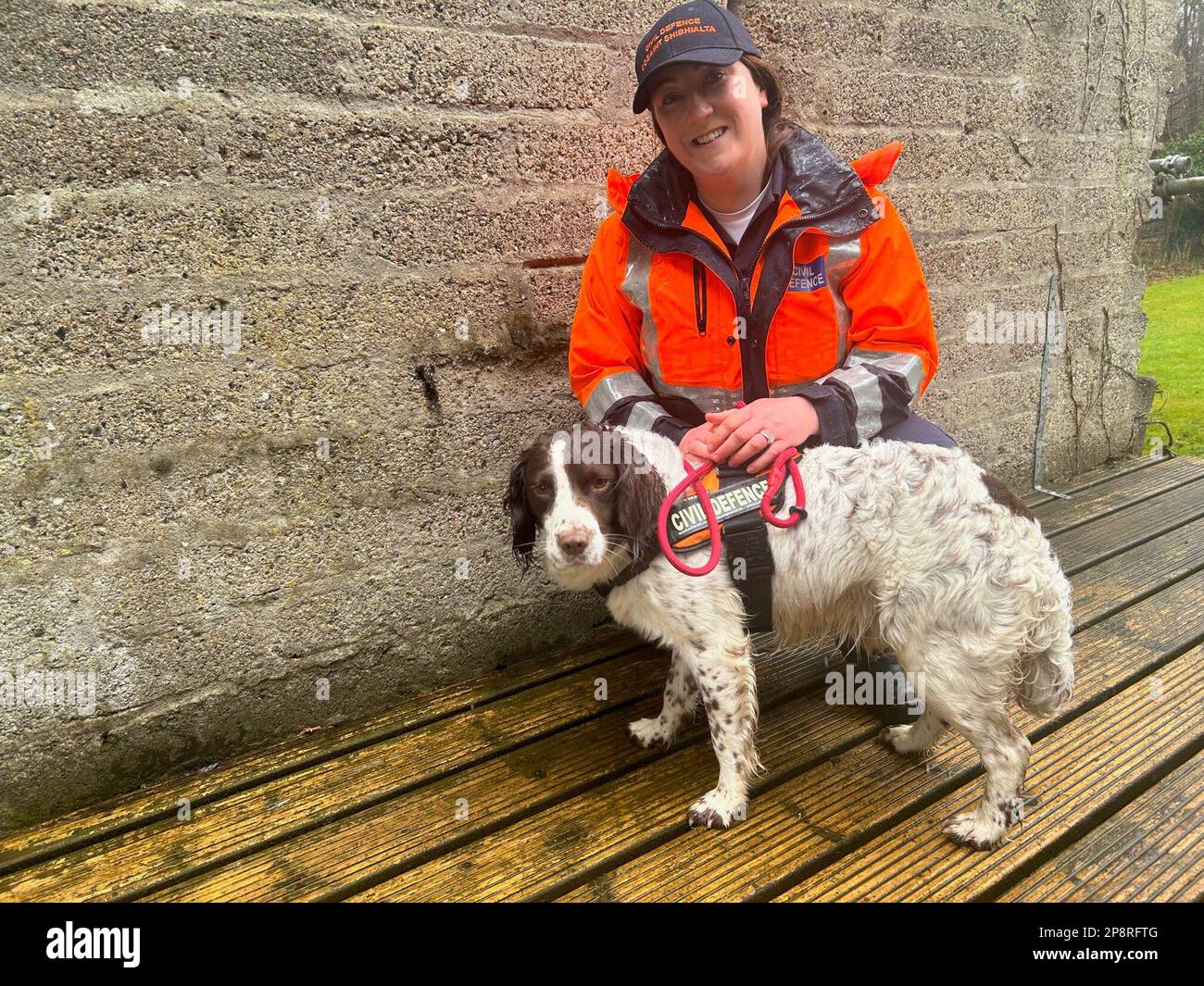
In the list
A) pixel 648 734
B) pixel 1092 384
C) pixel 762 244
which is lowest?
pixel 648 734

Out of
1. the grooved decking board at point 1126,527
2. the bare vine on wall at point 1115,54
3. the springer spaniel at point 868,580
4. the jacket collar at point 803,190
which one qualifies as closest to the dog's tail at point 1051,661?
the springer spaniel at point 868,580

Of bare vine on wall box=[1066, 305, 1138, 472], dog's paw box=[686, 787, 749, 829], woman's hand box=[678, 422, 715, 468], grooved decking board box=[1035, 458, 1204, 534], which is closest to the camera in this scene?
dog's paw box=[686, 787, 749, 829]

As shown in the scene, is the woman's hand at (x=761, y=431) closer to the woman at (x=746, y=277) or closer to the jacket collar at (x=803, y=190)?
the woman at (x=746, y=277)

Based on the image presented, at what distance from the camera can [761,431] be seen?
2408 mm

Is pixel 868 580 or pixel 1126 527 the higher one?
pixel 868 580

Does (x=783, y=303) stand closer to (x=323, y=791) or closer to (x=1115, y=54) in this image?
(x=323, y=791)

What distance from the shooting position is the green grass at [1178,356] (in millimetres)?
6695

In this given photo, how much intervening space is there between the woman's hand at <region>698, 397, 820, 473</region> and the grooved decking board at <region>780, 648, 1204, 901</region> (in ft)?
3.54

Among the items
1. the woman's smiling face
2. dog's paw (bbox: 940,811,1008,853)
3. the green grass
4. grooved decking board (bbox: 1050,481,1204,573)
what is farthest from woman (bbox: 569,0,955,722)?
the green grass

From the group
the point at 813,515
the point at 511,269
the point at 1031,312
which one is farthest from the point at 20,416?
the point at 1031,312

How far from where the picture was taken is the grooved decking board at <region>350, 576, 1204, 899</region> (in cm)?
220

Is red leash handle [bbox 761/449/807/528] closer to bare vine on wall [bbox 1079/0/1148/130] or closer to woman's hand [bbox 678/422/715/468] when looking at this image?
woman's hand [bbox 678/422/715/468]

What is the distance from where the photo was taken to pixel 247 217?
8.34 ft

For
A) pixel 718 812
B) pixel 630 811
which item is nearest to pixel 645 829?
pixel 630 811
